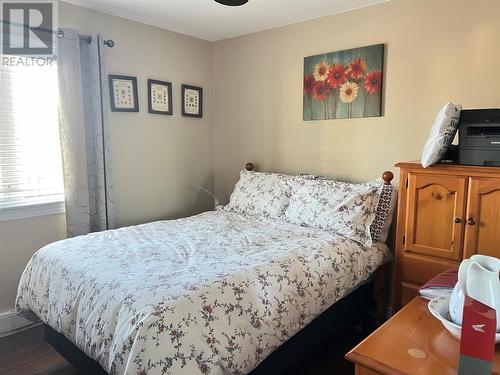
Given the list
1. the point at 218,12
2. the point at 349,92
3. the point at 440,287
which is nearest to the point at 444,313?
the point at 440,287

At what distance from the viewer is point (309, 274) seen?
1926mm

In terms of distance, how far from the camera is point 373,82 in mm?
2680

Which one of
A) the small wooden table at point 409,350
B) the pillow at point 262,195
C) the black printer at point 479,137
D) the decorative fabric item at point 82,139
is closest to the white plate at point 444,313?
the small wooden table at point 409,350

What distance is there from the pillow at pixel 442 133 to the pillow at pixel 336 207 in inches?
21.8

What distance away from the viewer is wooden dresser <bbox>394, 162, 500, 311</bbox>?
71.6 inches

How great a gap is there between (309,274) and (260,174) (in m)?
1.41

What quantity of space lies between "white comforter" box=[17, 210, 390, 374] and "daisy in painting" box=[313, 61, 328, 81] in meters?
1.27

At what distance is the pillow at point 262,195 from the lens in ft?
9.49

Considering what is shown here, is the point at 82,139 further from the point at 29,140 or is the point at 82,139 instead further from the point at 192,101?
the point at 192,101

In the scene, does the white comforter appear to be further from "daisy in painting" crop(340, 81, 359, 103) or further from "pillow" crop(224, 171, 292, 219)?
"daisy in painting" crop(340, 81, 359, 103)

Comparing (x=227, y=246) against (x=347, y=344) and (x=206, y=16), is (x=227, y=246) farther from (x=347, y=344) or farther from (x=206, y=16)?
(x=206, y=16)

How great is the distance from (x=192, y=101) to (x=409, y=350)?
2.97 m

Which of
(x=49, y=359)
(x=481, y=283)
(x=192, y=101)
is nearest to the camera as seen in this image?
(x=481, y=283)

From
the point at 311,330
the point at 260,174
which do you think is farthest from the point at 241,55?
the point at 311,330
